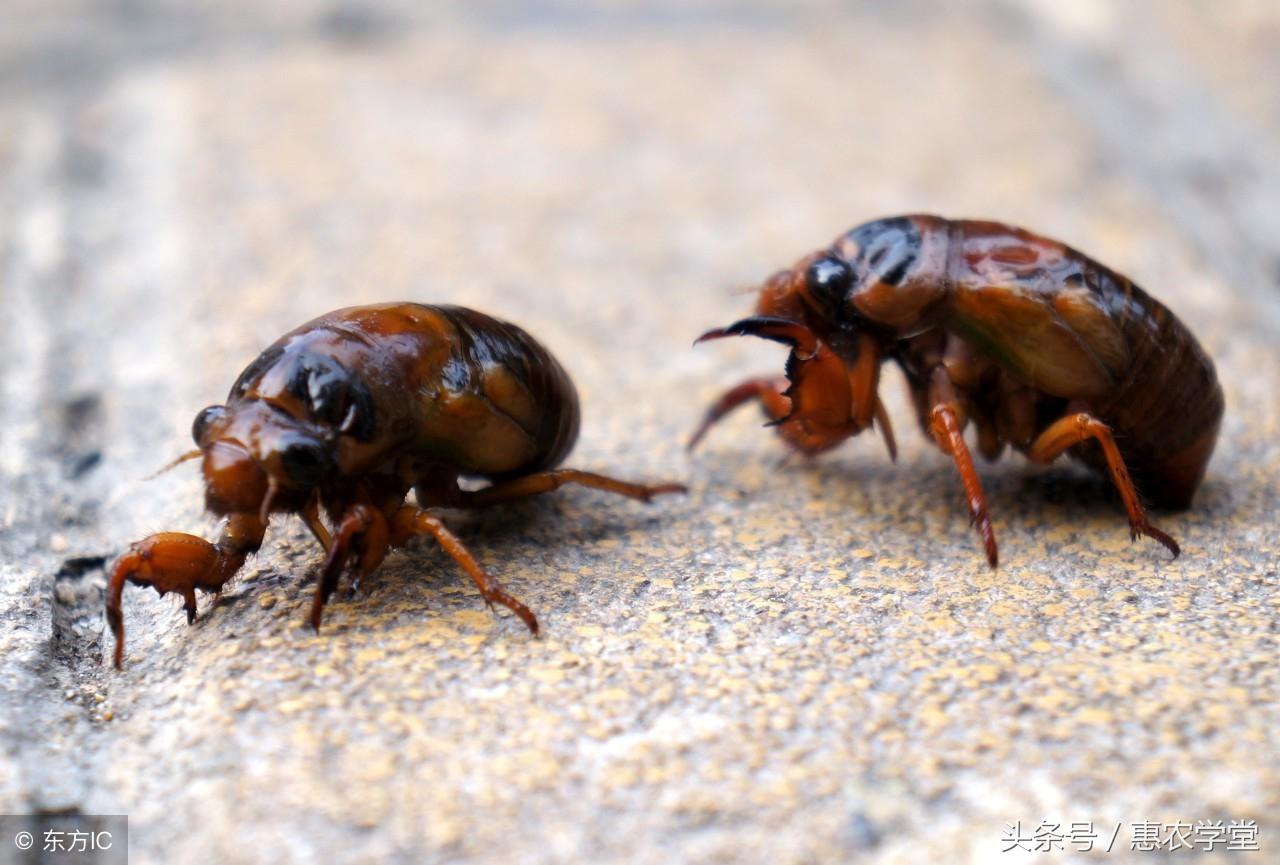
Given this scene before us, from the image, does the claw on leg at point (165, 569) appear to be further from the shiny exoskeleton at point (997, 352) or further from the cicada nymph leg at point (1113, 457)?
the cicada nymph leg at point (1113, 457)

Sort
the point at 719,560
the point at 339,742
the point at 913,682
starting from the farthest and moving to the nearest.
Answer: the point at 719,560 → the point at 913,682 → the point at 339,742

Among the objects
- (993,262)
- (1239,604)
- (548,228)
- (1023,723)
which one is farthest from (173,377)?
(1239,604)

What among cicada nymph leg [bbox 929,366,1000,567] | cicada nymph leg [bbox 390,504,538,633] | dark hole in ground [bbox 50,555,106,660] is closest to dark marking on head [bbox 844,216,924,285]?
cicada nymph leg [bbox 929,366,1000,567]

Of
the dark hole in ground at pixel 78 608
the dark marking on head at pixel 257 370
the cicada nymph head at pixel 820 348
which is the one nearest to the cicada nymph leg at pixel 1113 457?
the cicada nymph head at pixel 820 348

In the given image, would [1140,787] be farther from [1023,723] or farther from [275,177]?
[275,177]

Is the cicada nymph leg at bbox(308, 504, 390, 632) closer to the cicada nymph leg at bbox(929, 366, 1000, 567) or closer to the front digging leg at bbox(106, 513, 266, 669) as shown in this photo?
the front digging leg at bbox(106, 513, 266, 669)
